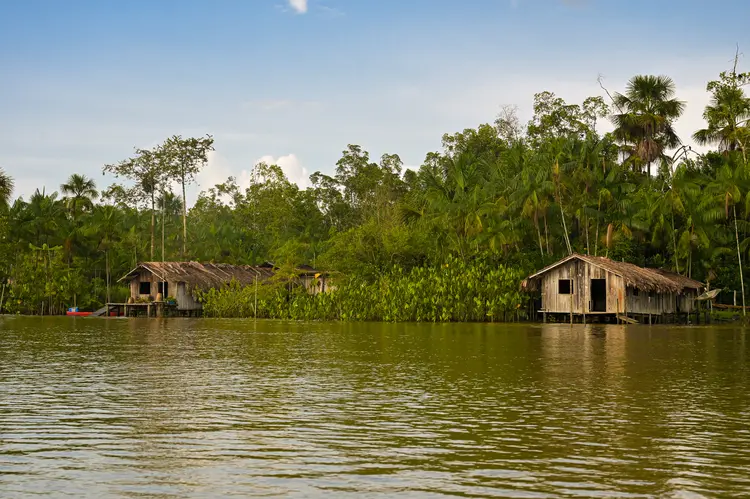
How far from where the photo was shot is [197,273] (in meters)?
55.2

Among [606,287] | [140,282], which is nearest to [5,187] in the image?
[140,282]

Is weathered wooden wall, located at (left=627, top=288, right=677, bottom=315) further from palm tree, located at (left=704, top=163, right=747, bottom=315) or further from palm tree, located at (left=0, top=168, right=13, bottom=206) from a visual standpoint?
palm tree, located at (left=0, top=168, right=13, bottom=206)

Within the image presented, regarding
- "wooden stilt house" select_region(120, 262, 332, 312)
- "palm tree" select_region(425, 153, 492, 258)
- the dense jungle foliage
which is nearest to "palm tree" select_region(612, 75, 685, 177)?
the dense jungle foliage

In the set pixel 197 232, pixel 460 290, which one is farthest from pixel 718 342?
pixel 197 232

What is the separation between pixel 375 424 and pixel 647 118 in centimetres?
4448

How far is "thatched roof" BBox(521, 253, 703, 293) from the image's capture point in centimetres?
3891

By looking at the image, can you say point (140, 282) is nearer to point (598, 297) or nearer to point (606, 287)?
point (598, 297)

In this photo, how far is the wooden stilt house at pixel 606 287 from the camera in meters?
40.0

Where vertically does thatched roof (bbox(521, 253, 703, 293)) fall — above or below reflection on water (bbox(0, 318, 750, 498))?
above

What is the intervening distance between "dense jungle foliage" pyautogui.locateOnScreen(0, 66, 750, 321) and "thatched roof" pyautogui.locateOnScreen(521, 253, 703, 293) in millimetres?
1410

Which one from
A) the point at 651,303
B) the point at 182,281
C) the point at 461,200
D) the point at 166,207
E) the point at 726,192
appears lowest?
the point at 651,303

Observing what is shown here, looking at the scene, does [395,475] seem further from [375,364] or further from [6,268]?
[6,268]

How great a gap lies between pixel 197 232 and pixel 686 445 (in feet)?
208

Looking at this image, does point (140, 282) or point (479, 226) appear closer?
point (479, 226)
